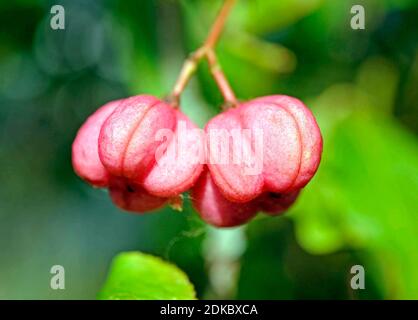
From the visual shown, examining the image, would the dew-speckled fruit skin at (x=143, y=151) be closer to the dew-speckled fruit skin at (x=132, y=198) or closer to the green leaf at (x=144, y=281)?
the dew-speckled fruit skin at (x=132, y=198)

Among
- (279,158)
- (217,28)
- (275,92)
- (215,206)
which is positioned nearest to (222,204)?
(215,206)

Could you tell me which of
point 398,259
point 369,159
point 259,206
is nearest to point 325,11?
point 369,159

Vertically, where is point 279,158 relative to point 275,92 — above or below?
below

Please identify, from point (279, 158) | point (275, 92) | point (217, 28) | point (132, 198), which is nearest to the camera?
point (279, 158)

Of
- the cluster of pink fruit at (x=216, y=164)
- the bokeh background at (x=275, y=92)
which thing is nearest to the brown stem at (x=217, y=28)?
the cluster of pink fruit at (x=216, y=164)

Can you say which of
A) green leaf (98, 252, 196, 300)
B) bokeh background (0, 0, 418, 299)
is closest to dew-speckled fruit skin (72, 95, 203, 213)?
green leaf (98, 252, 196, 300)

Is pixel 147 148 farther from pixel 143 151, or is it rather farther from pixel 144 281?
pixel 144 281
